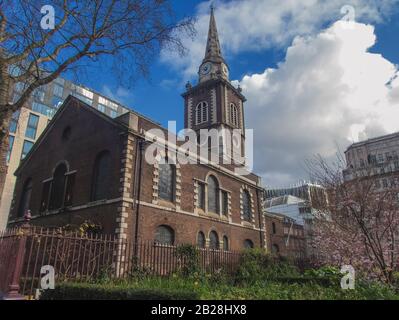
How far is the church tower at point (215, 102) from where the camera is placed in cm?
3600

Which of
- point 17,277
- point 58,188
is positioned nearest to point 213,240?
point 58,188

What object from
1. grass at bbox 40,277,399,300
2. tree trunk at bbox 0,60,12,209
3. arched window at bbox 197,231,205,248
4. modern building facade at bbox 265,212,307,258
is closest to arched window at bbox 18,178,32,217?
arched window at bbox 197,231,205,248

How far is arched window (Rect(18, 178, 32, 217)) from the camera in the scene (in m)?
22.7

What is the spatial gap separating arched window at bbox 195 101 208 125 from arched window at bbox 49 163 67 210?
20.0 meters

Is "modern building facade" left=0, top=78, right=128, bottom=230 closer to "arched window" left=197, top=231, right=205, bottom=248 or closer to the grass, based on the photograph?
"arched window" left=197, top=231, right=205, bottom=248

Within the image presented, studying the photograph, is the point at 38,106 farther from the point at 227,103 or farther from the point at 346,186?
→ the point at 346,186

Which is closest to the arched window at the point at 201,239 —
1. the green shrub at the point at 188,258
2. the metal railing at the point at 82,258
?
the metal railing at the point at 82,258

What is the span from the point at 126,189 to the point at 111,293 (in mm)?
9776

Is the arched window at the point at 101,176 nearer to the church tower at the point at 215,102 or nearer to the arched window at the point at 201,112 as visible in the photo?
the church tower at the point at 215,102

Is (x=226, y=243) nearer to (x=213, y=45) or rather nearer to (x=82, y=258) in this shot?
(x=82, y=258)

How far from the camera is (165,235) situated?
17812 millimetres

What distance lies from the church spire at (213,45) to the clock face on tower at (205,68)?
0.70 meters

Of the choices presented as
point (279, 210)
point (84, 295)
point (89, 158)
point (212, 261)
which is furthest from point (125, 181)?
point (279, 210)
